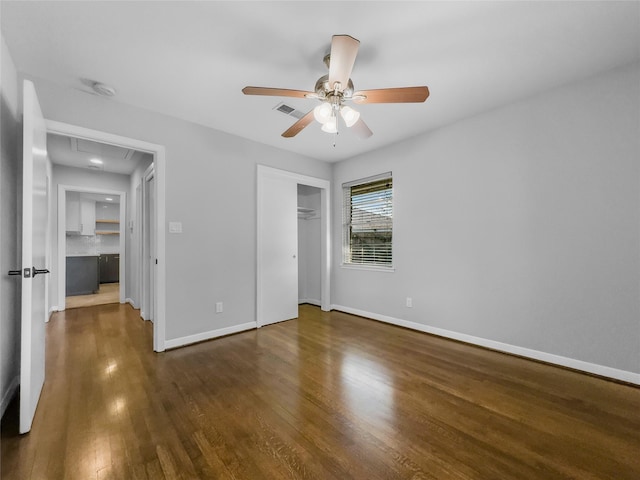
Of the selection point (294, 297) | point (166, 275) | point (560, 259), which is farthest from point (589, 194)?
point (166, 275)

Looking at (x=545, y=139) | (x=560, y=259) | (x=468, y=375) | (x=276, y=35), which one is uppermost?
(x=276, y=35)

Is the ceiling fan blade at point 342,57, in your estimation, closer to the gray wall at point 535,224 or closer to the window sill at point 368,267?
the gray wall at point 535,224

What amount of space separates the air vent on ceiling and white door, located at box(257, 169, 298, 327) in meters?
1.01

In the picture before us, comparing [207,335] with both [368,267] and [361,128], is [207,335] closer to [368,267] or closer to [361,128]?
→ [368,267]

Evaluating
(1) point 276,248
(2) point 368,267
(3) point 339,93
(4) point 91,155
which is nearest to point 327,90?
(3) point 339,93

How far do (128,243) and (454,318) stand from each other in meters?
5.65

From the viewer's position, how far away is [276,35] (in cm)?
178

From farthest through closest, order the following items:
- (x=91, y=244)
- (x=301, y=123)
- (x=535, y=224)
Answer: (x=91, y=244)
(x=535, y=224)
(x=301, y=123)

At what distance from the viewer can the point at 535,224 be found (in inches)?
101

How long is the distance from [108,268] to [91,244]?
742 millimetres

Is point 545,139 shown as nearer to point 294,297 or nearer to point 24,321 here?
point 294,297

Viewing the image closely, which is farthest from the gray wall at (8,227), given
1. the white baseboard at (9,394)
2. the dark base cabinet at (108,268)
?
the dark base cabinet at (108,268)

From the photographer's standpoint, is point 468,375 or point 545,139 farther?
point 545,139

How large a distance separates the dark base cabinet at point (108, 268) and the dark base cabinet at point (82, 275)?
1.46 metres
